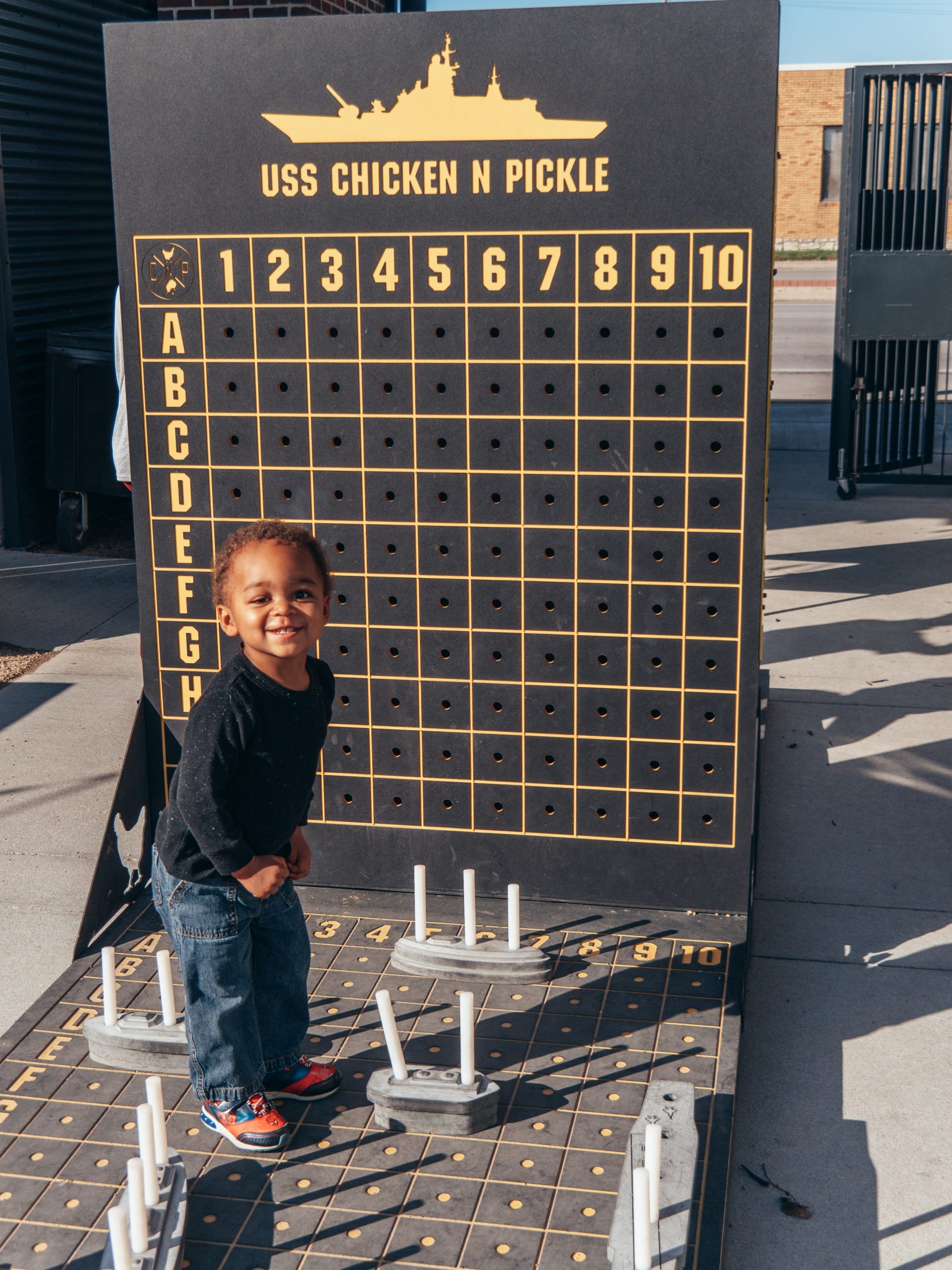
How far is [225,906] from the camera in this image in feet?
10.5

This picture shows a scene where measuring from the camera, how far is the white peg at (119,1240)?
255cm

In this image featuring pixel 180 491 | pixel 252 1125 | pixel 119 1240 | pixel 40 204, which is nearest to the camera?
pixel 119 1240

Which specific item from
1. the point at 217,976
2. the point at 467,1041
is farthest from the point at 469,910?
the point at 217,976

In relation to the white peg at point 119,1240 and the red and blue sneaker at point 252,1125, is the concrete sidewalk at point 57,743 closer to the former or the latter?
the red and blue sneaker at point 252,1125

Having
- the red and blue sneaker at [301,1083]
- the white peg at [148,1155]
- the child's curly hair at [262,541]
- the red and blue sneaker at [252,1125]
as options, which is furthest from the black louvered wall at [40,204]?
the white peg at [148,1155]

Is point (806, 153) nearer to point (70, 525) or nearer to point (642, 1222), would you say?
point (70, 525)

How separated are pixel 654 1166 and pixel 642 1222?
12cm

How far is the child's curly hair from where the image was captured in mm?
3123

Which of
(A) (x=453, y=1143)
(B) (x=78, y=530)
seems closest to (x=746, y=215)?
(A) (x=453, y=1143)

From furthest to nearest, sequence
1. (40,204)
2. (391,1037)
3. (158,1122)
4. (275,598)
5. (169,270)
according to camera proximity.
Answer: (40,204) < (169,270) < (391,1037) < (275,598) < (158,1122)

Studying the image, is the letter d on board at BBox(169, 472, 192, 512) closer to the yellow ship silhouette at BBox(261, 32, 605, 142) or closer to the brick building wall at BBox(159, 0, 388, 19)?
the yellow ship silhouette at BBox(261, 32, 605, 142)

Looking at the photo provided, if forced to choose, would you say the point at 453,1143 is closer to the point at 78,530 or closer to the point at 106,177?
the point at 78,530

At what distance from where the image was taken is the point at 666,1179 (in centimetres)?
290

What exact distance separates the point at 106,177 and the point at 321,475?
7618 mm
